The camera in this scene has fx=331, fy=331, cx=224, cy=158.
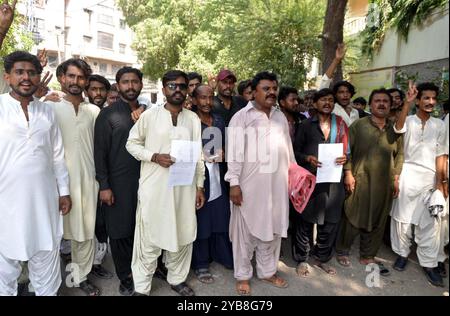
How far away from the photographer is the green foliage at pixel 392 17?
8.66 meters

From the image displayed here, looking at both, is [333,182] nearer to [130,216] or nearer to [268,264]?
[268,264]

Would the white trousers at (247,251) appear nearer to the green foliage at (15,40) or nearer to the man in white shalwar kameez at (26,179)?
the man in white shalwar kameez at (26,179)

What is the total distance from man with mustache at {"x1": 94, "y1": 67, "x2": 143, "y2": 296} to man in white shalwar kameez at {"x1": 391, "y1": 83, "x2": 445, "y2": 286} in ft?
9.60

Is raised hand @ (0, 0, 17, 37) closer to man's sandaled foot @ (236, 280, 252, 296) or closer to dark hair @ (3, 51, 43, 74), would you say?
dark hair @ (3, 51, 43, 74)

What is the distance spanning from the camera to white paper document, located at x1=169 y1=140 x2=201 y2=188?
9.66 feet

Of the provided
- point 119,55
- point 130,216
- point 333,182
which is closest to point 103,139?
point 130,216

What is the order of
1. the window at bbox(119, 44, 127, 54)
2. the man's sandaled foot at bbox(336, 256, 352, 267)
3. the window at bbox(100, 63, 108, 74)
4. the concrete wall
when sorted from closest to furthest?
the man's sandaled foot at bbox(336, 256, 352, 267) < the concrete wall < the window at bbox(100, 63, 108, 74) < the window at bbox(119, 44, 127, 54)

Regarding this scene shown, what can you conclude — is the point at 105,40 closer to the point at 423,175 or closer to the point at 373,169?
the point at 373,169

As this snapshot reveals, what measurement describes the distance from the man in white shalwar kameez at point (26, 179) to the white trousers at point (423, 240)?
11.9 feet

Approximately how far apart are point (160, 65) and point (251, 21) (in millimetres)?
10352

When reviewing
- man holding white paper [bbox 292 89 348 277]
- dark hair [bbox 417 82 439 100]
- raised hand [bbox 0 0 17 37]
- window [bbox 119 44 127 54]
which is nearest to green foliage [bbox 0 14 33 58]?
raised hand [bbox 0 0 17 37]

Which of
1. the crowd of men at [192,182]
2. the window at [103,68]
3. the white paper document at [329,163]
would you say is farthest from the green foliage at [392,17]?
the window at [103,68]

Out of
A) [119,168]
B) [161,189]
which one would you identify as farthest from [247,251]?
[119,168]

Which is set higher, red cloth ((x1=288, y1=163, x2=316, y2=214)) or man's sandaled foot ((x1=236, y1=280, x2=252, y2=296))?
red cloth ((x1=288, y1=163, x2=316, y2=214))
